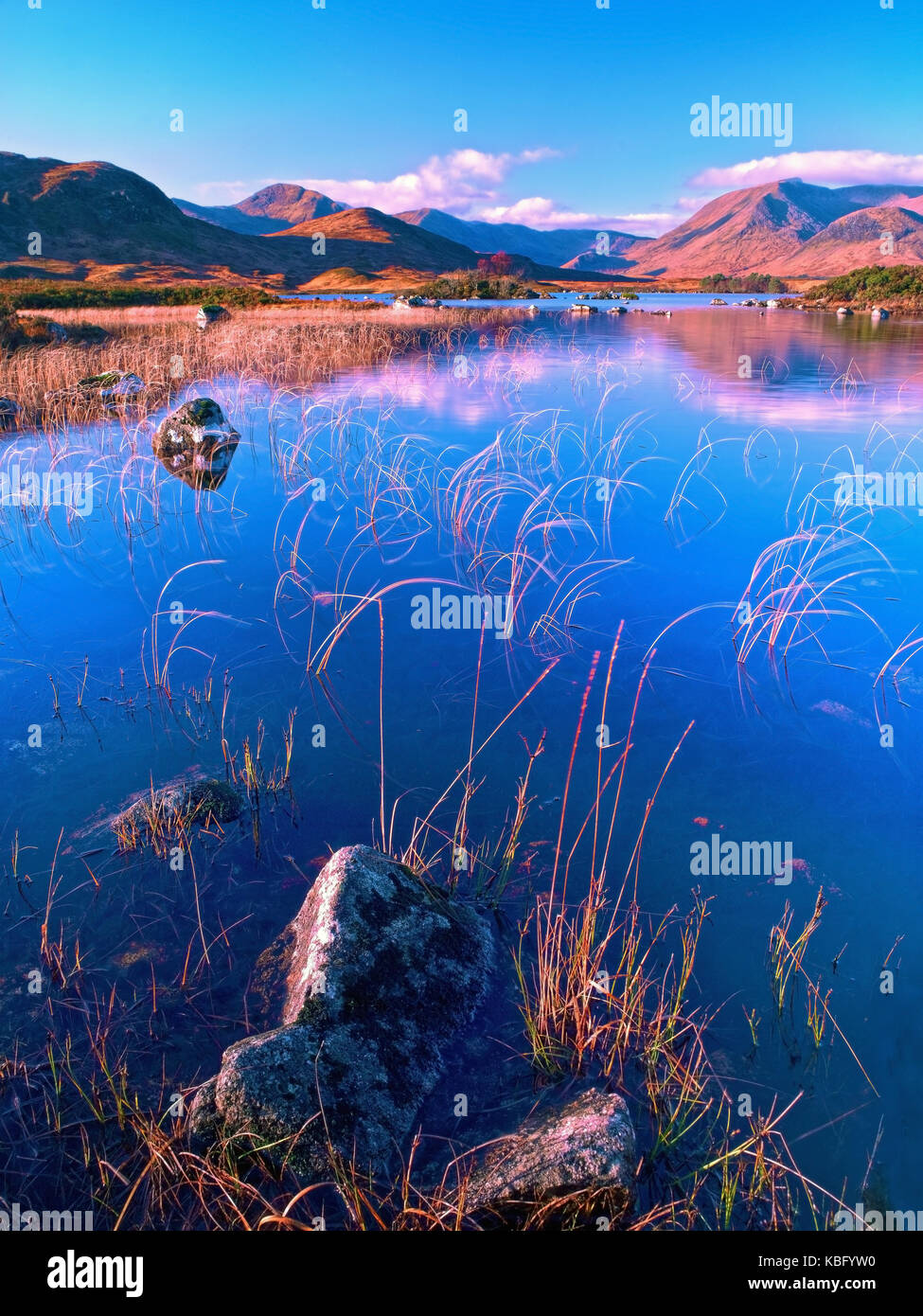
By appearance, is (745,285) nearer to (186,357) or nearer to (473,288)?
(473,288)

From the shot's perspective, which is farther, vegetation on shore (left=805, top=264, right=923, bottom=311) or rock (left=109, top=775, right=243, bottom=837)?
vegetation on shore (left=805, top=264, right=923, bottom=311)

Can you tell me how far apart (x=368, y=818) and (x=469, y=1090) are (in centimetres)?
159

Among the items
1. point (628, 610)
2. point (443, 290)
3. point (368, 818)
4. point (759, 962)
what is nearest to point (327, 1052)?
point (368, 818)

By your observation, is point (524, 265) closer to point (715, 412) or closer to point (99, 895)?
point (715, 412)

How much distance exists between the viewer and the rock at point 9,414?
1310cm

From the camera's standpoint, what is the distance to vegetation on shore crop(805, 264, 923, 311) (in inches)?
1729

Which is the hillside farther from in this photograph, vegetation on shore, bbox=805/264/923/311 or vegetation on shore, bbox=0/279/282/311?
vegetation on shore, bbox=805/264/923/311

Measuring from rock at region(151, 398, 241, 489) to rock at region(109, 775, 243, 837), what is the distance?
7.96 m

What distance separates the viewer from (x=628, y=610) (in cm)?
634

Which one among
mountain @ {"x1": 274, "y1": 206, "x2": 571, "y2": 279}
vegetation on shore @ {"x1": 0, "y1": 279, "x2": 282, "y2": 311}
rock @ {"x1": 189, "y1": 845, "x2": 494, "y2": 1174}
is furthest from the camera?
mountain @ {"x1": 274, "y1": 206, "x2": 571, "y2": 279}

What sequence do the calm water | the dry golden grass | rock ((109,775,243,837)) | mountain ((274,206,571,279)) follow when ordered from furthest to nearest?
mountain ((274,206,571,279))
the dry golden grass
rock ((109,775,243,837))
the calm water

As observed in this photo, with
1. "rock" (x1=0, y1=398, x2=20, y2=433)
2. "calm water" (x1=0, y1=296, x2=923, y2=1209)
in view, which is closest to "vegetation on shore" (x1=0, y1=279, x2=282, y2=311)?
"rock" (x1=0, y1=398, x2=20, y2=433)

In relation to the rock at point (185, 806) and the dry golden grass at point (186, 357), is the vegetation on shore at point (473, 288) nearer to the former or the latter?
the dry golden grass at point (186, 357)
